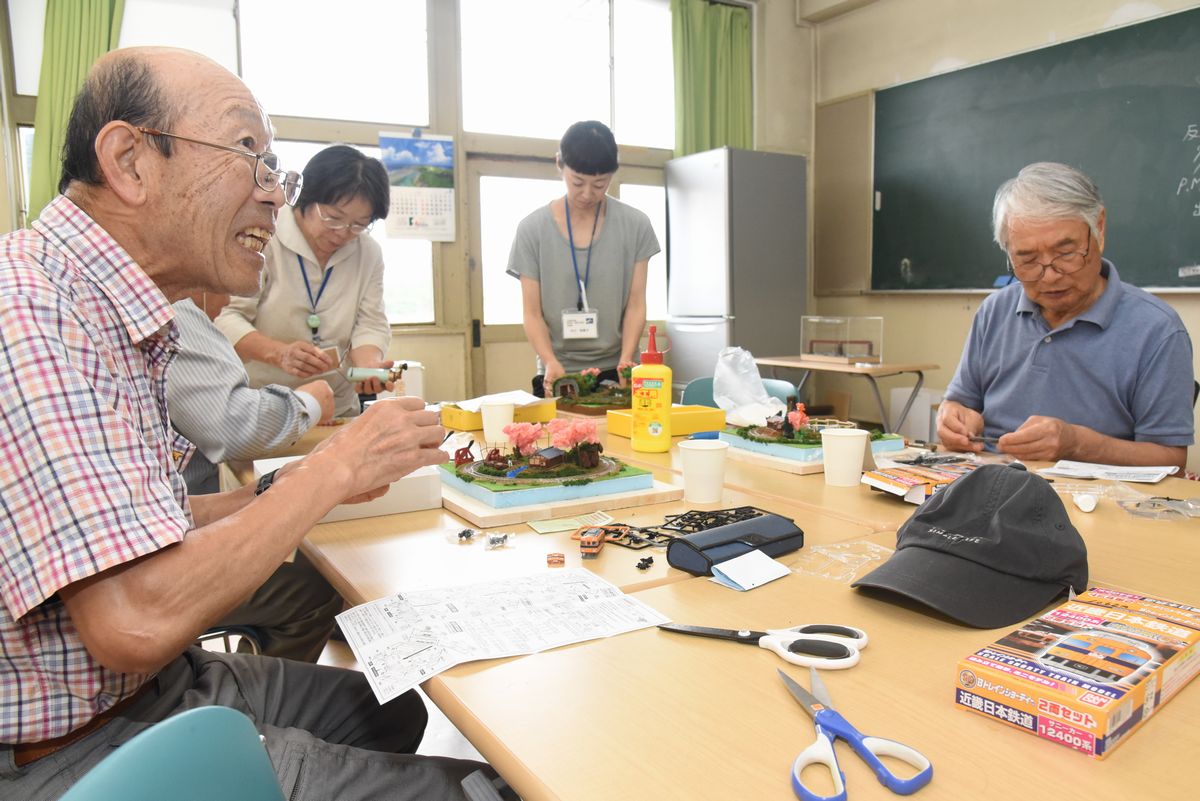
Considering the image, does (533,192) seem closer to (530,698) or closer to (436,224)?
(436,224)

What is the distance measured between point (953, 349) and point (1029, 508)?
4449mm

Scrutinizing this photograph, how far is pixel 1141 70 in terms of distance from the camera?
13.4 feet

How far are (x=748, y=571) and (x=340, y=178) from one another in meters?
1.86

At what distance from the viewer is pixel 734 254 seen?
518 cm

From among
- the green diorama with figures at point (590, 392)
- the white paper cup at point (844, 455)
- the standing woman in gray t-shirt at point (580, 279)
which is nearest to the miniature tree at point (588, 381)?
the green diorama with figures at point (590, 392)

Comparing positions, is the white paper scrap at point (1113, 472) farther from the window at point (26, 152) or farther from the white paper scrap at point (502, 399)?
the window at point (26, 152)

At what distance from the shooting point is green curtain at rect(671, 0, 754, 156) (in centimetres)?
550

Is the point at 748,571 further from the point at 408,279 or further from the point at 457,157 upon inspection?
the point at 457,157

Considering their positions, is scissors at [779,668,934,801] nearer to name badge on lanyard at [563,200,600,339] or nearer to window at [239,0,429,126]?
name badge on lanyard at [563,200,600,339]

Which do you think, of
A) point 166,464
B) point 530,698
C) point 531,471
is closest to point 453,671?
point 530,698

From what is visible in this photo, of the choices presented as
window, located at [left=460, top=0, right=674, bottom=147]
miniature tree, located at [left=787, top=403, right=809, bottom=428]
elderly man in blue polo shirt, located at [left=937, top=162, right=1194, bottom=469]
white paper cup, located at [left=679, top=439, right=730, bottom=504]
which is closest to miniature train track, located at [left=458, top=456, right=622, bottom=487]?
white paper cup, located at [left=679, top=439, right=730, bottom=504]

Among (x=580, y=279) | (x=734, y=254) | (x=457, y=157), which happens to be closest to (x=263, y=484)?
(x=580, y=279)

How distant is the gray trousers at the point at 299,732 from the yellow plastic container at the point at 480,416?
1.10 metres

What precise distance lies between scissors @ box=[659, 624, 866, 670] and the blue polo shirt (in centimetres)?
153
